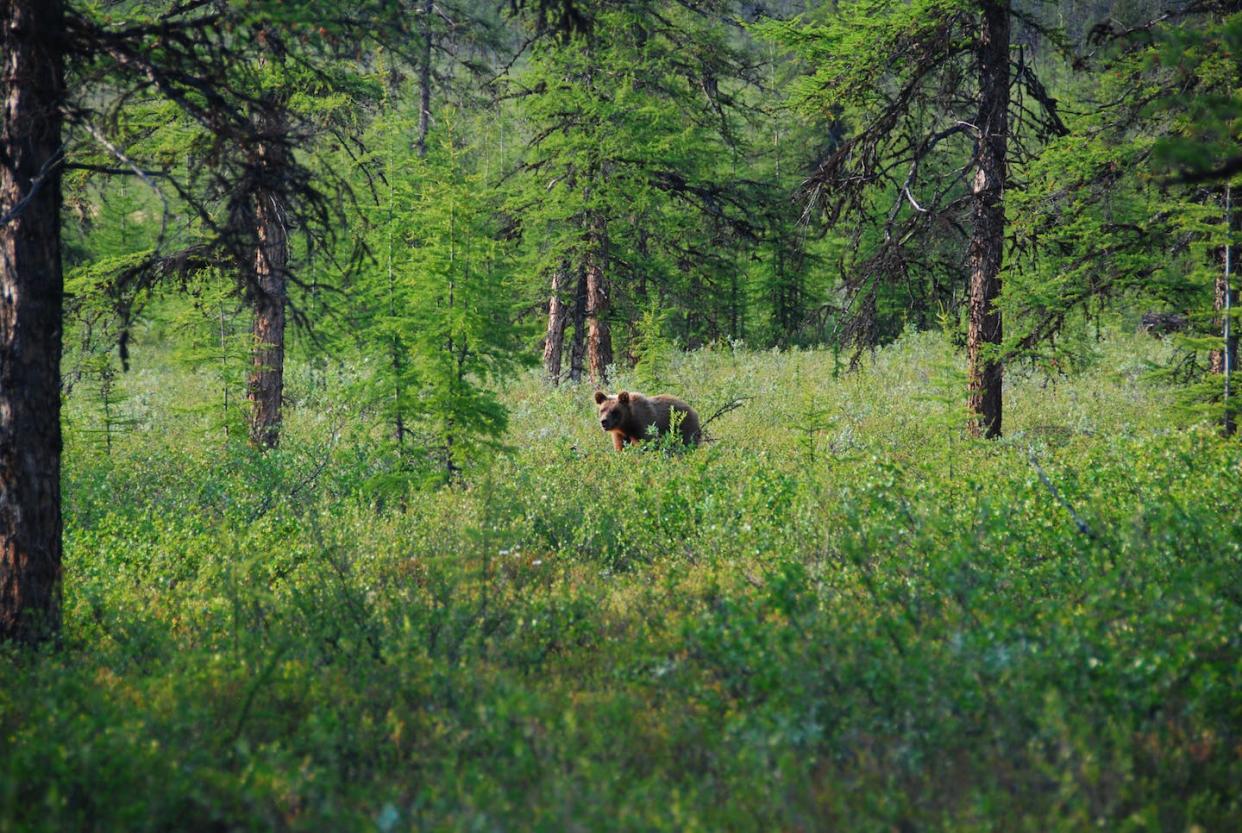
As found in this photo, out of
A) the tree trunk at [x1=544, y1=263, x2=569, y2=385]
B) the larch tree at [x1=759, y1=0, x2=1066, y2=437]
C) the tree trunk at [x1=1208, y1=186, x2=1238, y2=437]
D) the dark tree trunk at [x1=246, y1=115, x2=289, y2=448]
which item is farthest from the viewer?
the tree trunk at [x1=544, y1=263, x2=569, y2=385]

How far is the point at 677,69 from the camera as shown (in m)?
21.3

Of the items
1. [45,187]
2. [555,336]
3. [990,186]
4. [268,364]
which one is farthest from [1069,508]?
[555,336]

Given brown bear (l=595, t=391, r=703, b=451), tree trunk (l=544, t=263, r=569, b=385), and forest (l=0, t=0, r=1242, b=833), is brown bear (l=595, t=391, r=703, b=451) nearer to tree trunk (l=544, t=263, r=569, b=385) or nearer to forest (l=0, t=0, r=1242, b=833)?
forest (l=0, t=0, r=1242, b=833)

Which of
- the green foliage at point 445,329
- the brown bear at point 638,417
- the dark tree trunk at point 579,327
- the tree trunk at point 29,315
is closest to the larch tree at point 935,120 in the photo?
the brown bear at point 638,417

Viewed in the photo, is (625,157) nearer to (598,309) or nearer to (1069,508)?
(598,309)

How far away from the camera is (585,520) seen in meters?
8.70

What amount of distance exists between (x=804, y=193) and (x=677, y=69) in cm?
886

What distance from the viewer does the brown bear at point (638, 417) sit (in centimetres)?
1430

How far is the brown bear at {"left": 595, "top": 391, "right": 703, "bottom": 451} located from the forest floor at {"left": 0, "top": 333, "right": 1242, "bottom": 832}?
13.0 ft

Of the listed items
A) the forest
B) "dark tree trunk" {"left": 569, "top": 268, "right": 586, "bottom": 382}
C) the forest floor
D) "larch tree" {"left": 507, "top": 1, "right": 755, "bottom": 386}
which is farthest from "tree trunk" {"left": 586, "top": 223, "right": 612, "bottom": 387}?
the forest floor

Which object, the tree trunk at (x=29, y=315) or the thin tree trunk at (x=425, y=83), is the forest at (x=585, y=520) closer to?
the tree trunk at (x=29, y=315)

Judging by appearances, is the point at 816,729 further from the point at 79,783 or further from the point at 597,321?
the point at 597,321

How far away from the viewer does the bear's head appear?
14.3m

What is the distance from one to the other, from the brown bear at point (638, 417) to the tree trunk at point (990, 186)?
445 cm
